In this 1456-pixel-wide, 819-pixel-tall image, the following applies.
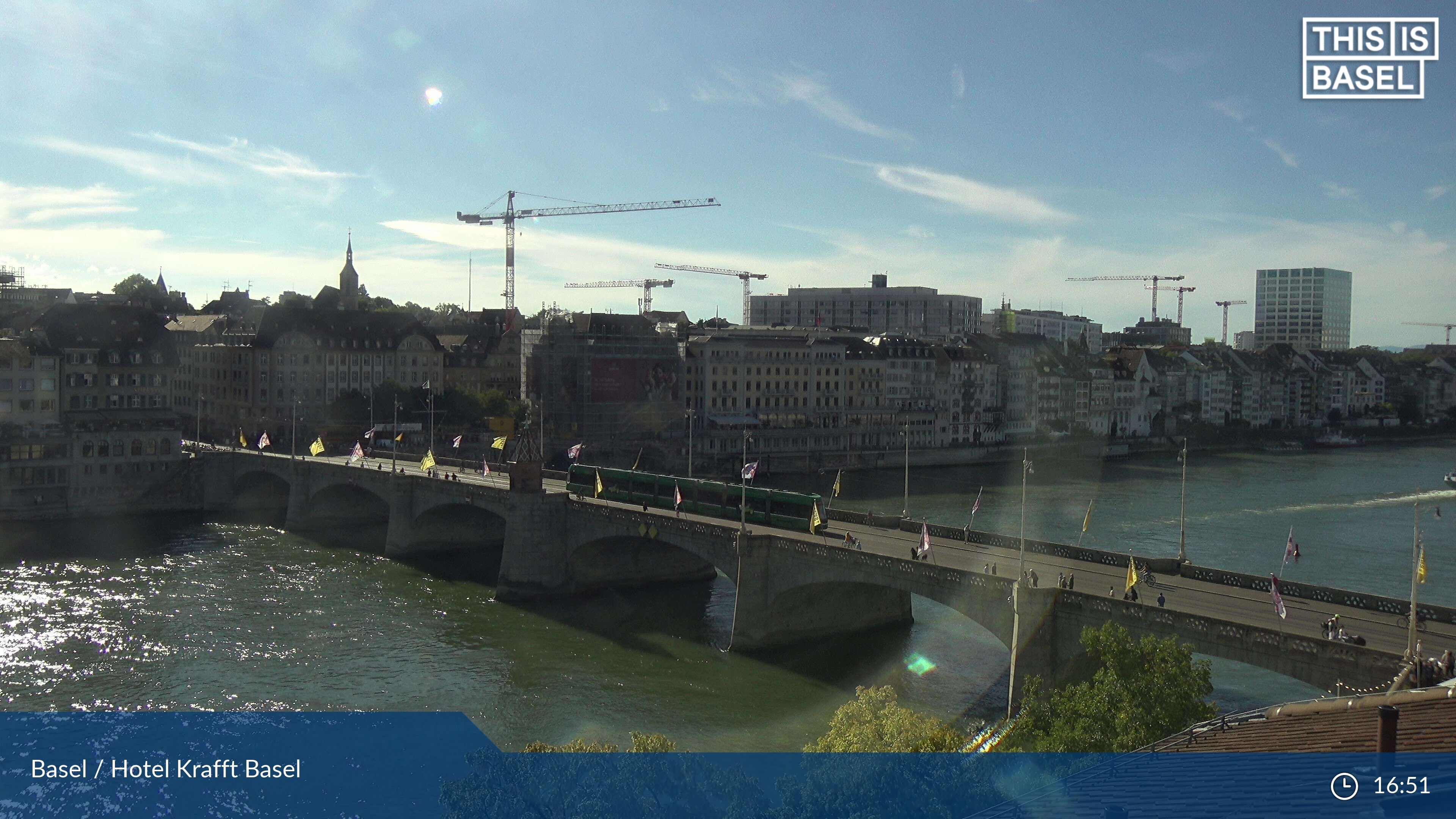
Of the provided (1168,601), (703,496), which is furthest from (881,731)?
(703,496)

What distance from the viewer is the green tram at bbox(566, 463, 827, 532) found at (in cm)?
4975

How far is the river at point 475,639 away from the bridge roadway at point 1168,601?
10.8 ft

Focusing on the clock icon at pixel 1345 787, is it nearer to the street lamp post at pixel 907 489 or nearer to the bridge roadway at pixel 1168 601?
the bridge roadway at pixel 1168 601

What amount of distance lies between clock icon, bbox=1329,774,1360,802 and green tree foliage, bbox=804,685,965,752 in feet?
36.0

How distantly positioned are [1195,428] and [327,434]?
A: 388 ft

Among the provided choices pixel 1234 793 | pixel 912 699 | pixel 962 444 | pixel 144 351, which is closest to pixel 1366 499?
pixel 962 444

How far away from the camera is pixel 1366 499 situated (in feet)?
304

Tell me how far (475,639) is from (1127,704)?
97.9 ft

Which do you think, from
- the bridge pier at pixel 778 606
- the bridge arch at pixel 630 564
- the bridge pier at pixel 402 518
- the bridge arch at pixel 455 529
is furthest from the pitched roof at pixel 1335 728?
the bridge pier at pixel 402 518

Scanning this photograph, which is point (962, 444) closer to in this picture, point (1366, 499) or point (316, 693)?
point (1366, 499)

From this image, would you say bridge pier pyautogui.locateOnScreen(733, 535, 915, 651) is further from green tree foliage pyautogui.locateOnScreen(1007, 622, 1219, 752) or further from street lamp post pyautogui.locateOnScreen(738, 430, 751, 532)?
green tree foliage pyautogui.locateOnScreen(1007, 622, 1219, 752)

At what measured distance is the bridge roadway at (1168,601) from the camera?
27562 mm

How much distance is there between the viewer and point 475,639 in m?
46.7

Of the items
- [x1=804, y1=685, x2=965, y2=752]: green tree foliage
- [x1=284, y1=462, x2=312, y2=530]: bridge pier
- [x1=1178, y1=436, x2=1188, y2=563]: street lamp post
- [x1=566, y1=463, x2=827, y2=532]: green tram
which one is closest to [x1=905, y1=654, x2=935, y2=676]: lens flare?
[x1=566, y1=463, x2=827, y2=532]: green tram
